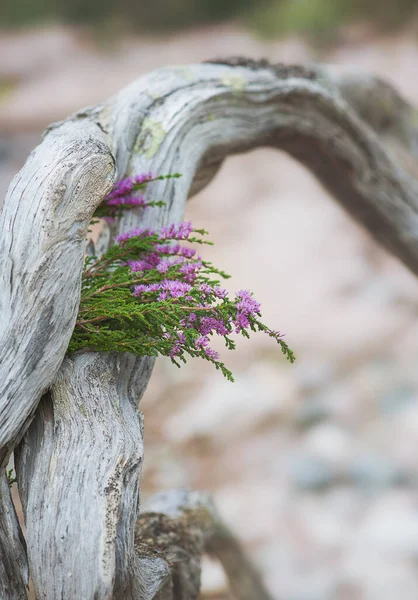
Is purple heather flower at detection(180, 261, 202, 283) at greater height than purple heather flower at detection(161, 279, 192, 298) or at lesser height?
greater

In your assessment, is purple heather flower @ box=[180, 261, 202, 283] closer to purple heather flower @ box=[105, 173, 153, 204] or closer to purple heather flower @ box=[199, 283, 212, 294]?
purple heather flower @ box=[199, 283, 212, 294]

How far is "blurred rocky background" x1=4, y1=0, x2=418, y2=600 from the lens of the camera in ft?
7.16

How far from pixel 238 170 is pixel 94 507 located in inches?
145

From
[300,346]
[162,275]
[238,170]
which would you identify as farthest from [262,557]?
[238,170]

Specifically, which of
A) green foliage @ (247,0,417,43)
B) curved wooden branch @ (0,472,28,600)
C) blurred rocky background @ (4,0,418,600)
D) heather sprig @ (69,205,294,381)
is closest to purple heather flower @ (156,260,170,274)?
→ heather sprig @ (69,205,294,381)

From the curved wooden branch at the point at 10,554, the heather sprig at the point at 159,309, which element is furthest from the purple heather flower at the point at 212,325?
the curved wooden branch at the point at 10,554

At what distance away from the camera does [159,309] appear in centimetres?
69

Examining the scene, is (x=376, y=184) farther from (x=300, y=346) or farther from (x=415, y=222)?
(x=300, y=346)

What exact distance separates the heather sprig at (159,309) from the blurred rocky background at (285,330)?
1319 millimetres

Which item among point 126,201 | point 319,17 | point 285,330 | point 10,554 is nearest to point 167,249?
point 126,201

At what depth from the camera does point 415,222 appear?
4.98 ft

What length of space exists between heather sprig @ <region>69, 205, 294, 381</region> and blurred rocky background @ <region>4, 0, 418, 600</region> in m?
1.32

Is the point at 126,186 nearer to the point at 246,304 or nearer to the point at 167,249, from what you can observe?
the point at 167,249

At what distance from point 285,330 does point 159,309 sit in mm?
2360
